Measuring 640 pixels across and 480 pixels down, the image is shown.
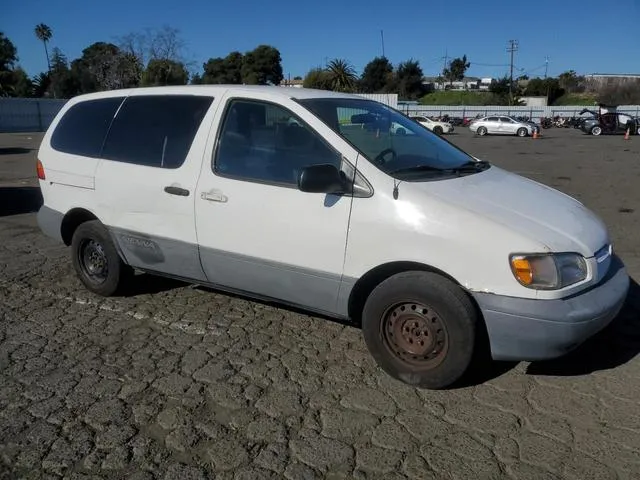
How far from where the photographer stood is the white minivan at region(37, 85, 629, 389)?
3080 millimetres

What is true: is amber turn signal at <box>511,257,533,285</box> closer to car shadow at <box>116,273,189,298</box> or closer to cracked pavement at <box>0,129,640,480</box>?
cracked pavement at <box>0,129,640,480</box>

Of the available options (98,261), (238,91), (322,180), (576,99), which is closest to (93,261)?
(98,261)

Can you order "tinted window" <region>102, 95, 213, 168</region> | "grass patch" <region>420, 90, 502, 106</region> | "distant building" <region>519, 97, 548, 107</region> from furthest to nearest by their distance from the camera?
"grass patch" <region>420, 90, 502, 106</region>
"distant building" <region>519, 97, 548, 107</region>
"tinted window" <region>102, 95, 213, 168</region>

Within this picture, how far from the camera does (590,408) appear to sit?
3.17m

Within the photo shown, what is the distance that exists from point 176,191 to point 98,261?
1360 mm

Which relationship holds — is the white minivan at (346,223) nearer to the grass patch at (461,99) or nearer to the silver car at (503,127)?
the silver car at (503,127)

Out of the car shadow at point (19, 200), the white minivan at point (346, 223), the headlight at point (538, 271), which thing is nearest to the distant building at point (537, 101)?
the car shadow at point (19, 200)

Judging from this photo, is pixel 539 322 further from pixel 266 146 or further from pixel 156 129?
pixel 156 129

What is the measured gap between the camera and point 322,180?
3.36 meters

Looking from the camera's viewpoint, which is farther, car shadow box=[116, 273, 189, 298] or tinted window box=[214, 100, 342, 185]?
car shadow box=[116, 273, 189, 298]

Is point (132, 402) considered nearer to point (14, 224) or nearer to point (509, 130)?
point (14, 224)

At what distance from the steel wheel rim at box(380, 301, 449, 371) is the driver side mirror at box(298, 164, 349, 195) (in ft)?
2.61

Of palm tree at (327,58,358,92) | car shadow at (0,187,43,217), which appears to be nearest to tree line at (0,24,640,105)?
palm tree at (327,58,358,92)

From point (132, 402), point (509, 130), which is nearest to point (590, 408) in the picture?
point (132, 402)
